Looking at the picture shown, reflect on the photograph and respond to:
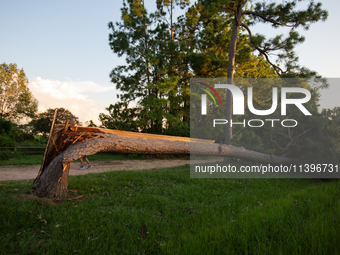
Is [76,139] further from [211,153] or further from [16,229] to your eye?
[211,153]

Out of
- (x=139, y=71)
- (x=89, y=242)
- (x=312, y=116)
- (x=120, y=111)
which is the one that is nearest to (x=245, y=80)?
(x=139, y=71)

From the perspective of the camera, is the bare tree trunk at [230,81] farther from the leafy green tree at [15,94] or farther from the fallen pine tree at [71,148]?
the leafy green tree at [15,94]

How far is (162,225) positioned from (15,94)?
92.6ft

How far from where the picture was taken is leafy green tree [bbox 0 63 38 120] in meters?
24.3

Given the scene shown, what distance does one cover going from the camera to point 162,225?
3.15m

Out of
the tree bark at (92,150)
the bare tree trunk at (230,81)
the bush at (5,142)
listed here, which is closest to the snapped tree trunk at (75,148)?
the tree bark at (92,150)

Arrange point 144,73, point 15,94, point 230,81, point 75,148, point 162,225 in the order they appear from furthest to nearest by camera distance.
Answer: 1. point 15,94
2. point 144,73
3. point 230,81
4. point 75,148
5. point 162,225

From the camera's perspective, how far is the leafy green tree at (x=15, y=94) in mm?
24328

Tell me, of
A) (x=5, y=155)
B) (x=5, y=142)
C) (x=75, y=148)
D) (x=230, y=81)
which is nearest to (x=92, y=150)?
(x=75, y=148)

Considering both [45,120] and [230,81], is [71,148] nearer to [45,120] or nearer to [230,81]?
[230,81]

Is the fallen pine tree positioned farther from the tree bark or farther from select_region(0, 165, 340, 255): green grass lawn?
select_region(0, 165, 340, 255): green grass lawn

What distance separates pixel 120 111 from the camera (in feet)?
58.6

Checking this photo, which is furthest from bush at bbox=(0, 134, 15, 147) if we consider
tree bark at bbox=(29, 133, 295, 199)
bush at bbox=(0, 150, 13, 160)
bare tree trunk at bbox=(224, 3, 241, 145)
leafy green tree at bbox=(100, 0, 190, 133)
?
bare tree trunk at bbox=(224, 3, 241, 145)

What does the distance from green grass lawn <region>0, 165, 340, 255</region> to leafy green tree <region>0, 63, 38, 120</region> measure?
79.8 ft
